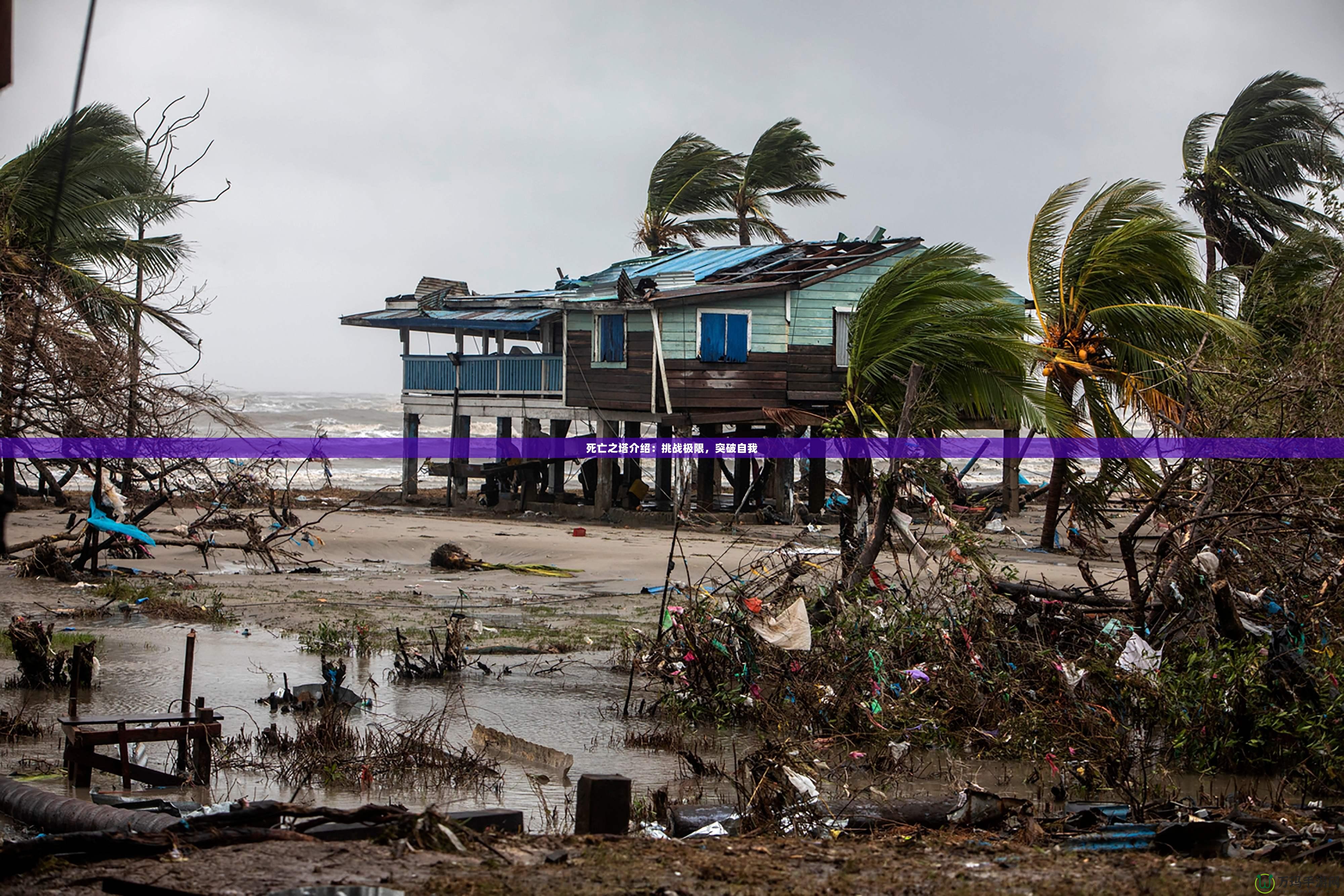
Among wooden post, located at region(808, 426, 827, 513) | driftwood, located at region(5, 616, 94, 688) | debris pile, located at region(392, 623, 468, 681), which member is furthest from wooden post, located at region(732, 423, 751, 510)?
driftwood, located at region(5, 616, 94, 688)

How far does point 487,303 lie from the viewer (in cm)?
2867

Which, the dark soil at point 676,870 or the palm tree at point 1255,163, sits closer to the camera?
the dark soil at point 676,870

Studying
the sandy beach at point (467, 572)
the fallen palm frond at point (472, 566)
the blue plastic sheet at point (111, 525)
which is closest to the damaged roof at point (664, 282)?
the sandy beach at point (467, 572)

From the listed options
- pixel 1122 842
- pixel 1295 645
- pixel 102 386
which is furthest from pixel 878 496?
pixel 102 386

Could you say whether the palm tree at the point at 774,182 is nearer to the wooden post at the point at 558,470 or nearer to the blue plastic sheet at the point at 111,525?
the wooden post at the point at 558,470

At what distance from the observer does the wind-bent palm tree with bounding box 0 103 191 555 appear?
1181 cm

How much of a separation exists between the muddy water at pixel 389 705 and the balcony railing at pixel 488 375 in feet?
54.9

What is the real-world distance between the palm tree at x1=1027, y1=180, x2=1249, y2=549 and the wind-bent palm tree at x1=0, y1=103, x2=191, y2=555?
13.1 metres

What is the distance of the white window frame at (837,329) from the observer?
25.4 m

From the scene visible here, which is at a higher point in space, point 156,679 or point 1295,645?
point 1295,645

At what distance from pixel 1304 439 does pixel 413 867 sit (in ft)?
22.4

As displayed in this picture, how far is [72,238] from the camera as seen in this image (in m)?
20.1

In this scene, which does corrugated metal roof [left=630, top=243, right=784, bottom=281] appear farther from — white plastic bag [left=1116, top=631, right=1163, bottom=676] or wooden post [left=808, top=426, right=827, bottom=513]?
white plastic bag [left=1116, top=631, right=1163, bottom=676]

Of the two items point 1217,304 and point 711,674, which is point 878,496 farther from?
point 1217,304
